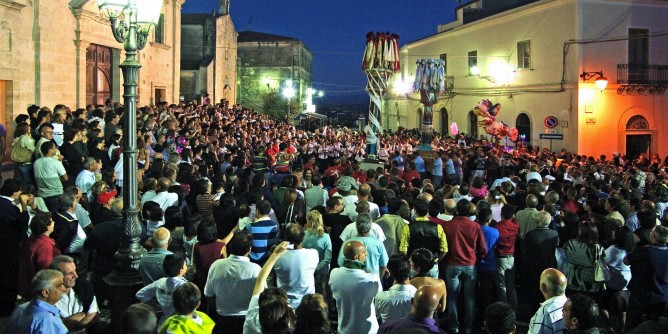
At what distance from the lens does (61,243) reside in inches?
252

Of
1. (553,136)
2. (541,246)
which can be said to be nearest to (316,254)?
(541,246)

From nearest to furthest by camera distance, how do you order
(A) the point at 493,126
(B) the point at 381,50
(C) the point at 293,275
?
1. (C) the point at 293,275
2. (B) the point at 381,50
3. (A) the point at 493,126

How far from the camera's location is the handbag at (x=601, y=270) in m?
6.70

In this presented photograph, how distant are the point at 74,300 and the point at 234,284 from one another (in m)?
1.32

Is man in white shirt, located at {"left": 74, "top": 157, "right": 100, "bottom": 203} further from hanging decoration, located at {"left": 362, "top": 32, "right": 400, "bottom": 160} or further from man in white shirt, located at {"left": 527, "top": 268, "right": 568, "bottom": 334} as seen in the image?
hanging decoration, located at {"left": 362, "top": 32, "right": 400, "bottom": 160}

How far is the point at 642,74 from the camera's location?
963 inches

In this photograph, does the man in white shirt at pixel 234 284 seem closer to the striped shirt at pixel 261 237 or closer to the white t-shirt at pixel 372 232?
the striped shirt at pixel 261 237

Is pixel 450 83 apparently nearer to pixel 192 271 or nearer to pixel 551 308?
pixel 192 271

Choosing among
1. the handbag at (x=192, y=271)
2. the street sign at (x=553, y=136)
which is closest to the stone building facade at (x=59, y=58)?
the handbag at (x=192, y=271)

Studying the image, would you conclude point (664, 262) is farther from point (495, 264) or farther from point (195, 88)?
point (195, 88)

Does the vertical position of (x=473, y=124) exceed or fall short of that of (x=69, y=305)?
it exceeds it

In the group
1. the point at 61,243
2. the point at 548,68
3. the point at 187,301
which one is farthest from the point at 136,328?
the point at 548,68

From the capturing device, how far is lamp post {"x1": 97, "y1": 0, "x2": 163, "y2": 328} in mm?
5867

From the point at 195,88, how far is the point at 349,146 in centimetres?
1624
